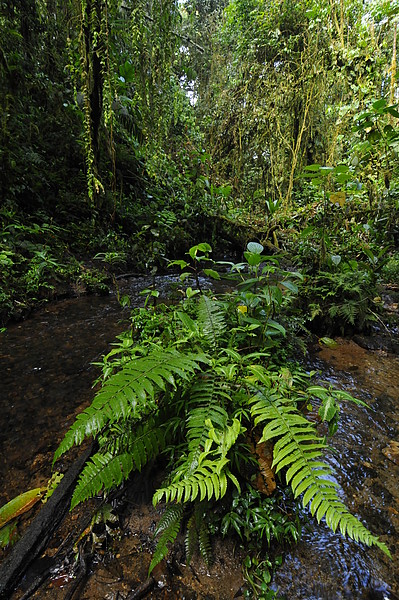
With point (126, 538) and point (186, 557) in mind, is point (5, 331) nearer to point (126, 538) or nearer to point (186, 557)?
point (126, 538)

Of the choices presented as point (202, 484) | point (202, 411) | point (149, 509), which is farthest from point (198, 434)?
point (149, 509)

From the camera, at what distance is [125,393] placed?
1269 millimetres

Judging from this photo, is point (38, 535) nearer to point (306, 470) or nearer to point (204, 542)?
point (204, 542)

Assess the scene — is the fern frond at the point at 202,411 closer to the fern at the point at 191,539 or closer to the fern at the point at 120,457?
the fern at the point at 120,457

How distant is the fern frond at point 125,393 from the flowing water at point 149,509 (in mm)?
658

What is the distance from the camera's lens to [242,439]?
1577 mm

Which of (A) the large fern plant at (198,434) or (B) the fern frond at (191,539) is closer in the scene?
(A) the large fern plant at (198,434)

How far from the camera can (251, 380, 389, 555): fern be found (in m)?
1.01

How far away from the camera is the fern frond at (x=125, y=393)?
117 centimetres

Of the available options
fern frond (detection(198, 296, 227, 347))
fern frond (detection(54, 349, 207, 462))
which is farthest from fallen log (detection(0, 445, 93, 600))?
fern frond (detection(198, 296, 227, 347))

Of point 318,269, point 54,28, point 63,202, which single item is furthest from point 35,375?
point 54,28

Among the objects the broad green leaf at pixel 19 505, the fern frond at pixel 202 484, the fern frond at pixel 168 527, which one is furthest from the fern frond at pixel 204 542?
the broad green leaf at pixel 19 505

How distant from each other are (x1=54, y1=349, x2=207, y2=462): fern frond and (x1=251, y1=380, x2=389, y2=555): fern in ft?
1.42

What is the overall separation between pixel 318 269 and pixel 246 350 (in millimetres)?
2425
